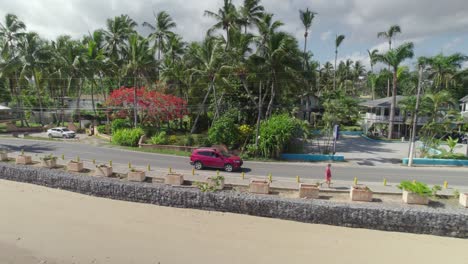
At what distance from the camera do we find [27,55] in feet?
124

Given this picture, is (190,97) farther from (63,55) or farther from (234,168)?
(63,55)

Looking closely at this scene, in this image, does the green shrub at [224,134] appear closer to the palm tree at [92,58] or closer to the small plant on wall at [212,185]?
the small plant on wall at [212,185]

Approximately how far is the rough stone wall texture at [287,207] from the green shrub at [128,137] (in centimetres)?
1210

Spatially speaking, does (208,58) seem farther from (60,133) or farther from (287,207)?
(60,133)

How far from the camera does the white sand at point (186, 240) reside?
412 inches

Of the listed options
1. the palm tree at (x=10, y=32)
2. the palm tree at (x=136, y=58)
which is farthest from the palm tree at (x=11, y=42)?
the palm tree at (x=136, y=58)

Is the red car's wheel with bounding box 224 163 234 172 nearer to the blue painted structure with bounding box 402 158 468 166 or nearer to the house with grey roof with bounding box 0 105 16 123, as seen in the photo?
the blue painted structure with bounding box 402 158 468 166

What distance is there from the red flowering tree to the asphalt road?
20.9 feet

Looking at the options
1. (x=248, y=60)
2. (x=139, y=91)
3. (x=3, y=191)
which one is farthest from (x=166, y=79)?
(x=3, y=191)

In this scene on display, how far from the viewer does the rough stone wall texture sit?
12203 mm

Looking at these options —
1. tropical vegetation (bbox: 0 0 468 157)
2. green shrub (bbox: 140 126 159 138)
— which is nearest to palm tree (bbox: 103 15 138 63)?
tropical vegetation (bbox: 0 0 468 157)

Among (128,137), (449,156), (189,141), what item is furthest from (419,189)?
(128,137)

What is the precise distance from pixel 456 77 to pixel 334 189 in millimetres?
41577

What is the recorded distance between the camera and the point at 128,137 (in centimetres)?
2959
